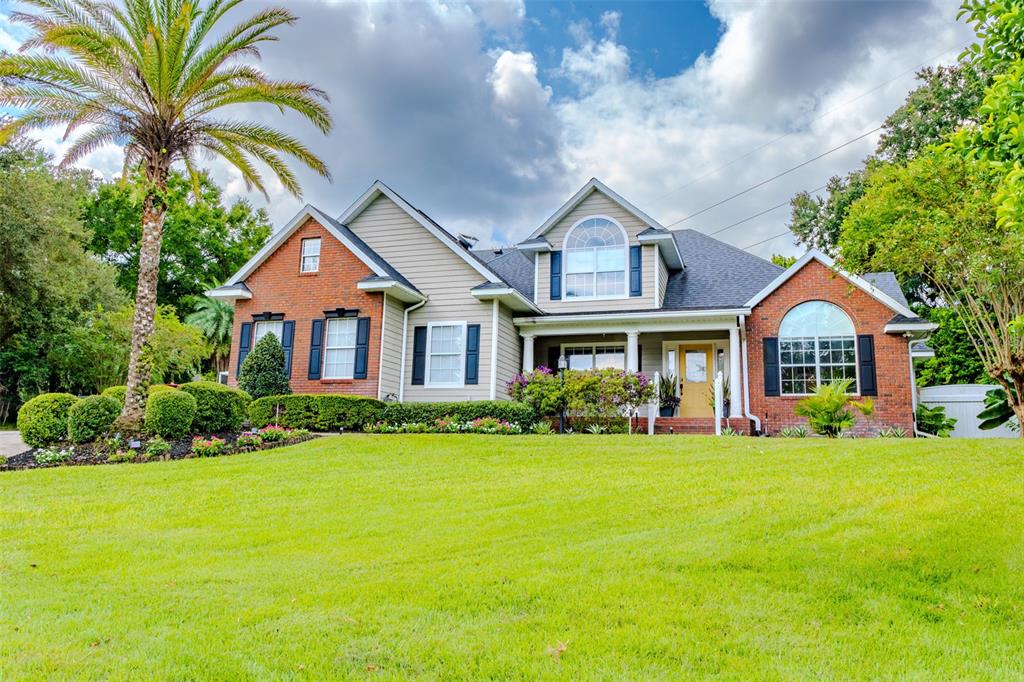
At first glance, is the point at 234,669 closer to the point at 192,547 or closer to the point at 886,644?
the point at 192,547

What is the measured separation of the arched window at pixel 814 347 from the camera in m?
16.7

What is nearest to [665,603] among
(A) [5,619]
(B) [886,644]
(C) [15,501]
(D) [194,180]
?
(B) [886,644]

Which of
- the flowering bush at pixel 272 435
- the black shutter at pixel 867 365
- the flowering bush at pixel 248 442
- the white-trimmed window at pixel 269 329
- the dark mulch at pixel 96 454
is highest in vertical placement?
the white-trimmed window at pixel 269 329

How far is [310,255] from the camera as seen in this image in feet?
60.5

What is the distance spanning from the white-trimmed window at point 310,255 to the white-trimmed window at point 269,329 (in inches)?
63.3

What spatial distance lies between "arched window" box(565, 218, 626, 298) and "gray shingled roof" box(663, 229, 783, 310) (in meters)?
1.64

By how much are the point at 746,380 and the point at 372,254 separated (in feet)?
34.0

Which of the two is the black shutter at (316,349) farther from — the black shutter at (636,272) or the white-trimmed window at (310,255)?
the black shutter at (636,272)

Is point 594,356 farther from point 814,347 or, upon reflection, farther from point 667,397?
point 814,347

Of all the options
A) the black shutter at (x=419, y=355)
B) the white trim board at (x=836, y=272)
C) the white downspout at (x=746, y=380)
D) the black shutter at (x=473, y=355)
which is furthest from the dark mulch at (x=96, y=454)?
the white trim board at (x=836, y=272)

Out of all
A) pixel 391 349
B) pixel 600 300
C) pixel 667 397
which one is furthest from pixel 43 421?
pixel 667 397

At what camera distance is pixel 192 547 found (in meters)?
6.66

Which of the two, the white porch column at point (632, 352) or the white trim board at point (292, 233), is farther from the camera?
the white trim board at point (292, 233)

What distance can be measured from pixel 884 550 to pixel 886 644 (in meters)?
1.98
